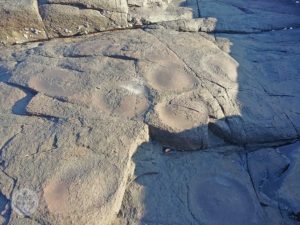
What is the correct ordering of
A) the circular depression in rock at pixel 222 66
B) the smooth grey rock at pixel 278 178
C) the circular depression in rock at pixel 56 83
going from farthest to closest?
the circular depression in rock at pixel 222 66 → the circular depression in rock at pixel 56 83 → the smooth grey rock at pixel 278 178

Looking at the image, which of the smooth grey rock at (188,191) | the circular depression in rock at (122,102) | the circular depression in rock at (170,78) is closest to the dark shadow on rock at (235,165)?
the smooth grey rock at (188,191)

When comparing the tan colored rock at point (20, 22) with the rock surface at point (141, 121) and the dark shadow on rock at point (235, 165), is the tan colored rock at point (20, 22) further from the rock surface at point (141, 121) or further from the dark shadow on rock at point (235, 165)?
the dark shadow on rock at point (235, 165)

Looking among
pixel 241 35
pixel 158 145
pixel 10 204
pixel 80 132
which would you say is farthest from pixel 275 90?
pixel 10 204

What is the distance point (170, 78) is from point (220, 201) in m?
1.12

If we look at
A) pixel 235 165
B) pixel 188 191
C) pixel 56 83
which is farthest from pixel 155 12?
pixel 188 191

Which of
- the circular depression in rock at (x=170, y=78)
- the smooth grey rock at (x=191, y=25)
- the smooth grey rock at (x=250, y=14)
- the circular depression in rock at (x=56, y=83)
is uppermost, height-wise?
the circular depression in rock at (x=170, y=78)

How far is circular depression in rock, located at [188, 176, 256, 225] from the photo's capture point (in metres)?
2.73

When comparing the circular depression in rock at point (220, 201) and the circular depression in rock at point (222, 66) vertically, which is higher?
the circular depression in rock at point (222, 66)

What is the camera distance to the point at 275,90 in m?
3.68

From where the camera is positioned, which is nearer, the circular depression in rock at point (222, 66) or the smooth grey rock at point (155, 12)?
the circular depression in rock at point (222, 66)

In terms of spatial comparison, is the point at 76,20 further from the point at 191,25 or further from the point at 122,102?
the point at 122,102

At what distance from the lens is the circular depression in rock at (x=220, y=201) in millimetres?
2730

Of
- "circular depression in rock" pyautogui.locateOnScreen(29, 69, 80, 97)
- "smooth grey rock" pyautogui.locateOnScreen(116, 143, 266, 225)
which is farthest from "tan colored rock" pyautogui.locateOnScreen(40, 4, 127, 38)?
"smooth grey rock" pyautogui.locateOnScreen(116, 143, 266, 225)

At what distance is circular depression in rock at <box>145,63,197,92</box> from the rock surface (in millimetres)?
12
